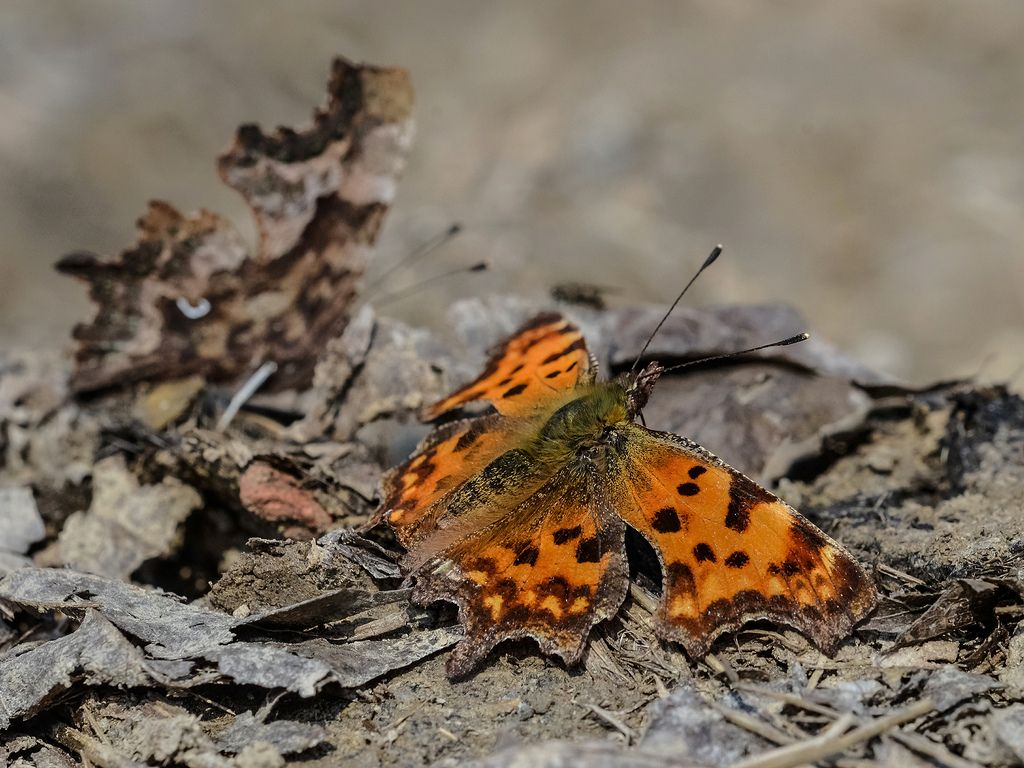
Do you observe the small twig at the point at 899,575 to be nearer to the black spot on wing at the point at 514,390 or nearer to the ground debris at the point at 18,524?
the black spot on wing at the point at 514,390

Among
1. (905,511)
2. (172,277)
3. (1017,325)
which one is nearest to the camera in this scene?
(905,511)

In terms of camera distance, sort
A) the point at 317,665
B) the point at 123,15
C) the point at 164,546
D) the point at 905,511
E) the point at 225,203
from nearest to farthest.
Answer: the point at 317,665 < the point at 905,511 < the point at 164,546 < the point at 225,203 < the point at 123,15

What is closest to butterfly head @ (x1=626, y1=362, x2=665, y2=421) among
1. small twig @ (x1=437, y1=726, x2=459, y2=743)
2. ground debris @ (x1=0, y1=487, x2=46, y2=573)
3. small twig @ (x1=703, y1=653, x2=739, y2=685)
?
small twig @ (x1=703, y1=653, x2=739, y2=685)

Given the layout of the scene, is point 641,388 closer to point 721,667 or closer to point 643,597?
point 643,597

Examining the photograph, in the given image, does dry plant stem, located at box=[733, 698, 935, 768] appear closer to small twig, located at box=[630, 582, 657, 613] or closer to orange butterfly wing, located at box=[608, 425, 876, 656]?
orange butterfly wing, located at box=[608, 425, 876, 656]

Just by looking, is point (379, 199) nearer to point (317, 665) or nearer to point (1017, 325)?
point (317, 665)

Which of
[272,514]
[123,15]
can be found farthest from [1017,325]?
[123,15]

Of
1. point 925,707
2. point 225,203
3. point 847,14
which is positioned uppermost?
point 847,14
